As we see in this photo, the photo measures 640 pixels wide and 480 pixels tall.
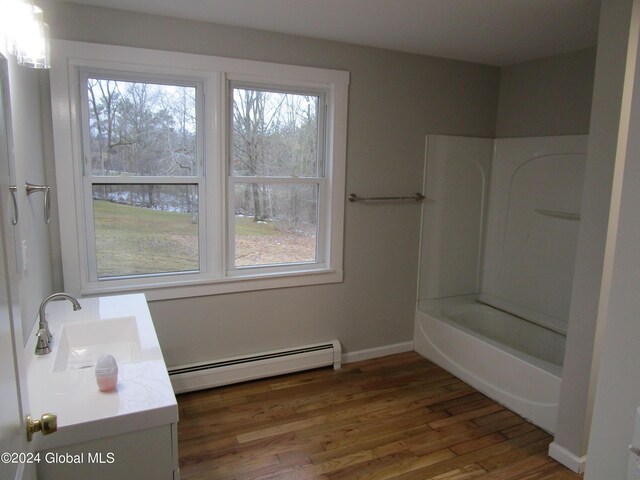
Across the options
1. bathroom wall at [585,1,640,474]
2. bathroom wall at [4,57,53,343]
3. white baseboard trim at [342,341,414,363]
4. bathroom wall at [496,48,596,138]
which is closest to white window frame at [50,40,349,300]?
bathroom wall at [4,57,53,343]

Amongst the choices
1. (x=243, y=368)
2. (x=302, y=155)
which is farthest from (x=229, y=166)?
(x=243, y=368)

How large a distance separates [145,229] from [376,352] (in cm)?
195

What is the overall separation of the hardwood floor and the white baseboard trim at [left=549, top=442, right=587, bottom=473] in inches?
1.5

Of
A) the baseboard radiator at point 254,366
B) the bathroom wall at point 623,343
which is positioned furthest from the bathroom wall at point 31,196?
the bathroom wall at point 623,343

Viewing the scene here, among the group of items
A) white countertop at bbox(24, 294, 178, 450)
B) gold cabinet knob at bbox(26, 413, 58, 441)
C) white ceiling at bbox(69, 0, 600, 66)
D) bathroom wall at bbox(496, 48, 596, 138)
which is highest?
white ceiling at bbox(69, 0, 600, 66)

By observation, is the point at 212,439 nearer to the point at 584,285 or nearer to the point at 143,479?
the point at 143,479

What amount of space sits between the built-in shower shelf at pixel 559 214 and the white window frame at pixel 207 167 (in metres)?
1.52

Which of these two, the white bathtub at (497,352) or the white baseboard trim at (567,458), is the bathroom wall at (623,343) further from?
the white bathtub at (497,352)

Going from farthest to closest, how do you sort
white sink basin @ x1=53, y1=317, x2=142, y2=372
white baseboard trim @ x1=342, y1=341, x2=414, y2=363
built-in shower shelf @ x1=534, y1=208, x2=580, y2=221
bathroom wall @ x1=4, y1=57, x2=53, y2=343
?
1. white baseboard trim @ x1=342, y1=341, x2=414, y2=363
2. built-in shower shelf @ x1=534, y1=208, x2=580, y2=221
3. white sink basin @ x1=53, y1=317, x2=142, y2=372
4. bathroom wall @ x1=4, y1=57, x2=53, y2=343

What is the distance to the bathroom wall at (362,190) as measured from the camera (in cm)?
282

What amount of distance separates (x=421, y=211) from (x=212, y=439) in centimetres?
218

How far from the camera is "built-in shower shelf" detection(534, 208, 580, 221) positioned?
3.16m

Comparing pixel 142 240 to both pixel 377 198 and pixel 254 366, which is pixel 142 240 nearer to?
pixel 254 366

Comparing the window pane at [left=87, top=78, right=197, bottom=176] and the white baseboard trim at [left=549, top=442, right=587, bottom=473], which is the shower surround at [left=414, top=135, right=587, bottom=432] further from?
the window pane at [left=87, top=78, right=197, bottom=176]
